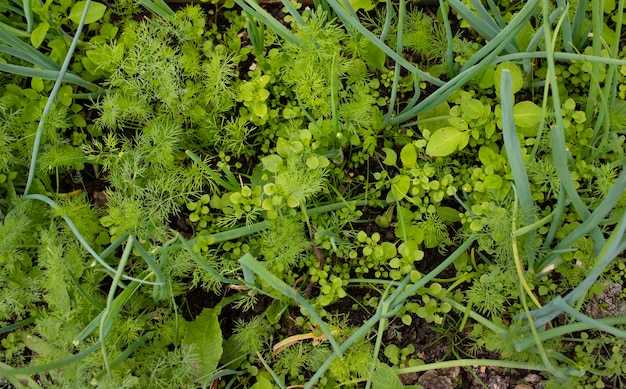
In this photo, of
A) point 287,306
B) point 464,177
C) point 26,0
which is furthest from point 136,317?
point 464,177

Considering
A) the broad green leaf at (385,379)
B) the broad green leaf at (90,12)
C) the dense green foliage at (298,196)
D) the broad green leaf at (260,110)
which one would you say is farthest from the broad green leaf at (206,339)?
the broad green leaf at (90,12)

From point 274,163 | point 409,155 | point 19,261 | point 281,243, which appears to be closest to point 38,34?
point 19,261

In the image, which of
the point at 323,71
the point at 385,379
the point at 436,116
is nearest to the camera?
the point at 385,379

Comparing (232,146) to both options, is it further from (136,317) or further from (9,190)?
(9,190)

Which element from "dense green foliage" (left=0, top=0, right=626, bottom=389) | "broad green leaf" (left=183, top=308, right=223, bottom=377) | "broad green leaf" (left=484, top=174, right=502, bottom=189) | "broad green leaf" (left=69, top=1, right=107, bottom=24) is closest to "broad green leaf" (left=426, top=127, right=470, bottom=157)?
Result: "dense green foliage" (left=0, top=0, right=626, bottom=389)

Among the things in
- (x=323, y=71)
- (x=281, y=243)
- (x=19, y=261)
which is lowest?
(x=19, y=261)

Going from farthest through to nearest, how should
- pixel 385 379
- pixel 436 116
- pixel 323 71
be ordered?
pixel 436 116 < pixel 323 71 < pixel 385 379

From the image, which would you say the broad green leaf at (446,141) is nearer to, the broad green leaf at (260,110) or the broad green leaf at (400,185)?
the broad green leaf at (400,185)

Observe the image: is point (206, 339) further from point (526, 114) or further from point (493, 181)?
point (526, 114)

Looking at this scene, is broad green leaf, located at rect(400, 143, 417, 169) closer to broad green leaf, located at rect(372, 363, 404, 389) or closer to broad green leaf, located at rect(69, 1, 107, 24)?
broad green leaf, located at rect(372, 363, 404, 389)
